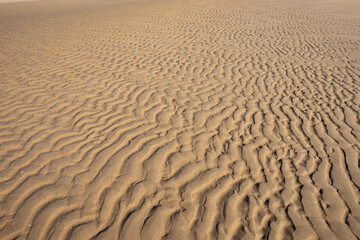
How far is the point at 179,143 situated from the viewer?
12.0 feet

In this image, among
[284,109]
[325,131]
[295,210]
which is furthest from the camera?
[284,109]

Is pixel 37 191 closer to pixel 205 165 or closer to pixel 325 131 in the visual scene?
pixel 205 165

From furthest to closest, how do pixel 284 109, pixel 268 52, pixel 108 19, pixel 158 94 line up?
pixel 108 19
pixel 268 52
pixel 158 94
pixel 284 109

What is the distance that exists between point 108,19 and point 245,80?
1063cm

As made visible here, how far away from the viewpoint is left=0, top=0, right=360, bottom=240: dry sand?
2562 mm

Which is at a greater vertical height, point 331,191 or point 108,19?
point 108,19

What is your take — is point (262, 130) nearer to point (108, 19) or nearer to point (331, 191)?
point (331, 191)

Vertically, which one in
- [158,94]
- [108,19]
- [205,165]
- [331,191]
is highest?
[108,19]

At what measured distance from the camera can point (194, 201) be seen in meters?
2.77

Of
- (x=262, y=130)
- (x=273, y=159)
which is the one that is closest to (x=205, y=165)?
(x=273, y=159)

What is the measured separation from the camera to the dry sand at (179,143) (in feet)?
8.41

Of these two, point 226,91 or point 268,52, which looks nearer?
point 226,91

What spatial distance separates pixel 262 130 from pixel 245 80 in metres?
2.21

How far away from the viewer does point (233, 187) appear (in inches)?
116
